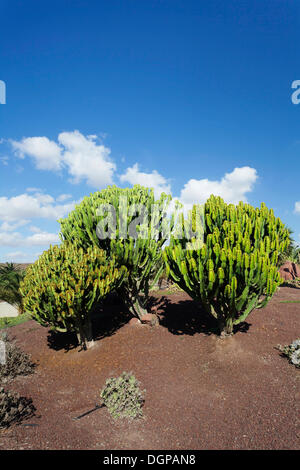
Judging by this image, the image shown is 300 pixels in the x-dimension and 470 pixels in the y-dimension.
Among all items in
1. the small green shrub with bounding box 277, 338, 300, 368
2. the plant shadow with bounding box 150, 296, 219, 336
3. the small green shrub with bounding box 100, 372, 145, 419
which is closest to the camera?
the small green shrub with bounding box 100, 372, 145, 419

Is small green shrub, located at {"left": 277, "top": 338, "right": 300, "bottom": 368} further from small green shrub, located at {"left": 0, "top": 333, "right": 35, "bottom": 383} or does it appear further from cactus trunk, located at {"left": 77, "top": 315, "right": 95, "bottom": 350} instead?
small green shrub, located at {"left": 0, "top": 333, "right": 35, "bottom": 383}

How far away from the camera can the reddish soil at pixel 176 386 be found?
491 cm

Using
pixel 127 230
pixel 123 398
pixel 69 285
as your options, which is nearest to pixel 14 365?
pixel 69 285

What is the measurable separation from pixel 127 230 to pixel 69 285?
273cm

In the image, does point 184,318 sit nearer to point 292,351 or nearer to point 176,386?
point 176,386

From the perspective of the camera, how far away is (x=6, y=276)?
63.9 ft

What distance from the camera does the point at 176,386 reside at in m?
6.76

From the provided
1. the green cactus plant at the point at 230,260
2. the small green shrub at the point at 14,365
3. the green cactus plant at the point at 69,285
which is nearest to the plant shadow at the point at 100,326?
the green cactus plant at the point at 69,285

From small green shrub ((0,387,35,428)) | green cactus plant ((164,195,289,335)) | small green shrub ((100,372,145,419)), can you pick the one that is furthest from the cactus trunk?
green cactus plant ((164,195,289,335))

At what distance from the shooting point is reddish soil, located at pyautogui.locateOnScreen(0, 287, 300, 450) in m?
4.91

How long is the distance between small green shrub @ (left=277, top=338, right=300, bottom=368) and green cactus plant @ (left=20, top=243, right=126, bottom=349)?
571 cm
